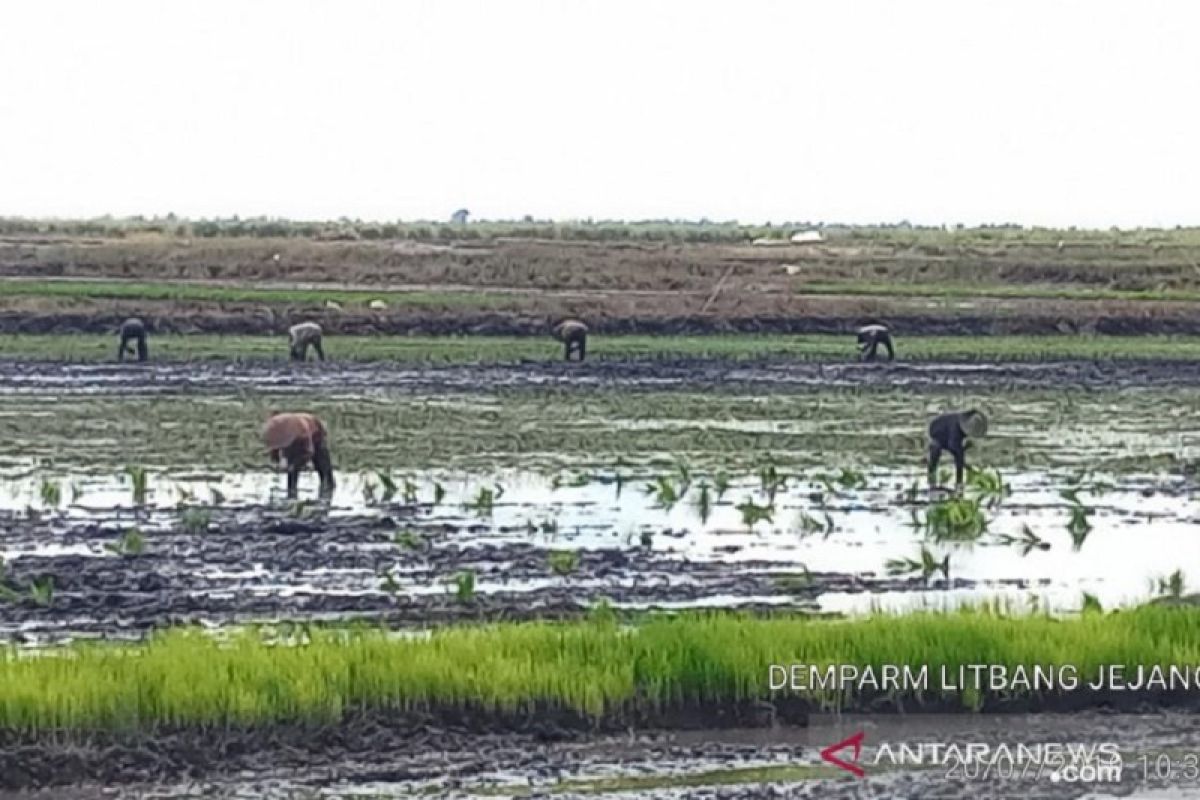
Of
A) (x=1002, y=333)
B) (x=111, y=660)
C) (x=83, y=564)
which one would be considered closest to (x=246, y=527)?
(x=83, y=564)

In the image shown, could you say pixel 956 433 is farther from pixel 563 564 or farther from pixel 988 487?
pixel 563 564

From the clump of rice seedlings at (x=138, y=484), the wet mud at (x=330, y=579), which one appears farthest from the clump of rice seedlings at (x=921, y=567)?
the clump of rice seedlings at (x=138, y=484)

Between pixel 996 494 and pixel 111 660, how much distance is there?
864 cm

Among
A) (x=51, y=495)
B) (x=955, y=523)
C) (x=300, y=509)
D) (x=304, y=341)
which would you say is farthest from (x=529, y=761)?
(x=304, y=341)

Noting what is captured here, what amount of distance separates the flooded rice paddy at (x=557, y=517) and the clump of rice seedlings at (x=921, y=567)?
4 cm

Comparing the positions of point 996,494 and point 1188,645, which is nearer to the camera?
point 1188,645

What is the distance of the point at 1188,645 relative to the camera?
855cm

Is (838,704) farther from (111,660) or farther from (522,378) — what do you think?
(522,378)

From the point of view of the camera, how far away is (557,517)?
13.8m

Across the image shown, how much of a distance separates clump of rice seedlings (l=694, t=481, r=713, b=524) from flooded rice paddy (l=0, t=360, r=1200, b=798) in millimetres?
48

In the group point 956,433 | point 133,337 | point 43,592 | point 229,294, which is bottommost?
point 43,592

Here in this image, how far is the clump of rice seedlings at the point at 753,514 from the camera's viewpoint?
1362cm

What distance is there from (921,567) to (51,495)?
592 centimetres

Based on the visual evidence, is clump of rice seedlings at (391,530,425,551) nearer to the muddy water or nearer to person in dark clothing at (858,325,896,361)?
the muddy water
